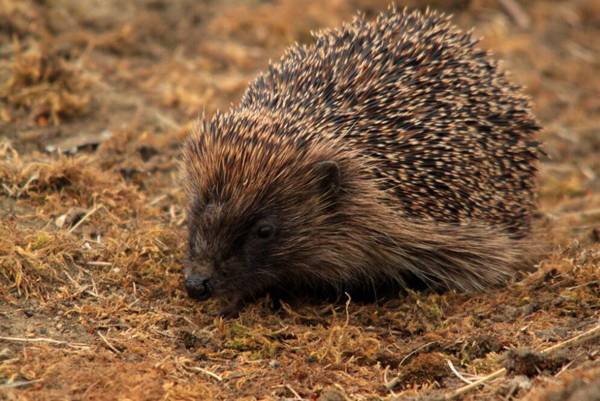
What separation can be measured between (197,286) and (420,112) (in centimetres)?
251

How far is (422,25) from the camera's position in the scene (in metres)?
7.80

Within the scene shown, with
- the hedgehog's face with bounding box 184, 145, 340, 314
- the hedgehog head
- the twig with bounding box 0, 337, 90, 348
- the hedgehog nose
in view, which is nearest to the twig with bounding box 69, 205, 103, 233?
the hedgehog head

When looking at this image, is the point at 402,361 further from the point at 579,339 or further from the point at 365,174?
the point at 365,174

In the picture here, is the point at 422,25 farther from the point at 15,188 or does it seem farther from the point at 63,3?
the point at 63,3

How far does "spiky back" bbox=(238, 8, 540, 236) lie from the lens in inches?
280

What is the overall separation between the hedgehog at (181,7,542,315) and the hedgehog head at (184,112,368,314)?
12 mm

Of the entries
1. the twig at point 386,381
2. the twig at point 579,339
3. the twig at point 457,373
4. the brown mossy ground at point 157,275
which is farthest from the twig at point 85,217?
the twig at point 579,339

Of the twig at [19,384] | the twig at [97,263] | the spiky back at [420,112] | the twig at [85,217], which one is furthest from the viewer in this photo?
the twig at [85,217]

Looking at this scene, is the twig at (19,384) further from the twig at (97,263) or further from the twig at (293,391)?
the twig at (97,263)

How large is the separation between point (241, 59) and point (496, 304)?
6.00 meters

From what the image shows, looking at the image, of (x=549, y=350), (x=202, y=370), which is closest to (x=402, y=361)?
(x=549, y=350)

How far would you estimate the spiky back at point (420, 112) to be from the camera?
7.11m

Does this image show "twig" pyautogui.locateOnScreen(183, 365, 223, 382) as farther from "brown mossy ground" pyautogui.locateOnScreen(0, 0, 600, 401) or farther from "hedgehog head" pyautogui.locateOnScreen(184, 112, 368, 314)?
"hedgehog head" pyautogui.locateOnScreen(184, 112, 368, 314)

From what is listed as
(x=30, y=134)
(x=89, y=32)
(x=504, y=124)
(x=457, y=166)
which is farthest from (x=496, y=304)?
(x=89, y=32)
